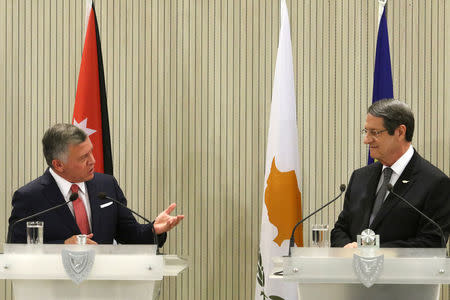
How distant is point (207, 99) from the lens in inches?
196

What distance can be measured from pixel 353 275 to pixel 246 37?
282 centimetres

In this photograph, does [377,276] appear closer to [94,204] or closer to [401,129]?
[401,129]

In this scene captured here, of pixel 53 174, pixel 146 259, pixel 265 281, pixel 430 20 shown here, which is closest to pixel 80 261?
pixel 146 259

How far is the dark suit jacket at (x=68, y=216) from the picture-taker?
133 inches

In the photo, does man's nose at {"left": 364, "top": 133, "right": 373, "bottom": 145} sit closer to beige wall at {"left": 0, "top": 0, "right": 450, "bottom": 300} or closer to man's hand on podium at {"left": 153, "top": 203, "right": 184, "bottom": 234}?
man's hand on podium at {"left": 153, "top": 203, "right": 184, "bottom": 234}

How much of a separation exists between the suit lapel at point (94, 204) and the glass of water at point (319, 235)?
1286mm

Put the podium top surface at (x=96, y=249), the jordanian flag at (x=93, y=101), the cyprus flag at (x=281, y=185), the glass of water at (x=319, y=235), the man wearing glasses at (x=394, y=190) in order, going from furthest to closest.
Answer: the jordanian flag at (x=93, y=101) → the cyprus flag at (x=281, y=185) → the man wearing glasses at (x=394, y=190) → the glass of water at (x=319, y=235) → the podium top surface at (x=96, y=249)

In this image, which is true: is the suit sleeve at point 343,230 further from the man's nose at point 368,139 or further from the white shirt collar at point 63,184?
the white shirt collar at point 63,184

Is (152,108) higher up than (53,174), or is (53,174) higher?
(152,108)

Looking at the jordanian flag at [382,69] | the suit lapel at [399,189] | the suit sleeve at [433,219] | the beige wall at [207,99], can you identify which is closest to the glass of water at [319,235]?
the suit sleeve at [433,219]

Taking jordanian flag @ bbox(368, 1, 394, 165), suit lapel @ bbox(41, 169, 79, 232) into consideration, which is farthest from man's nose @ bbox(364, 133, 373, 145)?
suit lapel @ bbox(41, 169, 79, 232)

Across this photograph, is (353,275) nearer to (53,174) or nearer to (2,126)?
(53,174)

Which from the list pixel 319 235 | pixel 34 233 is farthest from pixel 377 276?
pixel 34 233

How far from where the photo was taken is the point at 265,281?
4.24 meters
